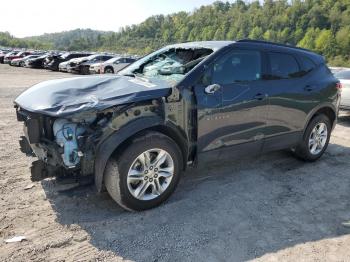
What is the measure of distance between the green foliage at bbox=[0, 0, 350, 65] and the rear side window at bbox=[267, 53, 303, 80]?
212 feet

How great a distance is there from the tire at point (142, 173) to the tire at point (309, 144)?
244 centimetres

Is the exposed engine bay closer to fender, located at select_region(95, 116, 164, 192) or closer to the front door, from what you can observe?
fender, located at select_region(95, 116, 164, 192)

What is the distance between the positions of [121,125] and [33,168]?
1002 millimetres

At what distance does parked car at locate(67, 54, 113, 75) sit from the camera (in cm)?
2528

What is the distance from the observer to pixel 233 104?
14.1 feet

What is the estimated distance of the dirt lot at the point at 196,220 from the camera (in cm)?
319

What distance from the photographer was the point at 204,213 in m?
3.89

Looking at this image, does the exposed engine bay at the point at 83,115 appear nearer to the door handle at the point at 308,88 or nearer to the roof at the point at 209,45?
the roof at the point at 209,45

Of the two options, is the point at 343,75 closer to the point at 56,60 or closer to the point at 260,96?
the point at 260,96

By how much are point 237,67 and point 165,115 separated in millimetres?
1250

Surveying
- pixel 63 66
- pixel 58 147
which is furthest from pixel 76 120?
pixel 63 66

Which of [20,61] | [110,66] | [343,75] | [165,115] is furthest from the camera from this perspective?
[20,61]

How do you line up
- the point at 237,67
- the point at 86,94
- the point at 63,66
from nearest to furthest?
the point at 86,94, the point at 237,67, the point at 63,66

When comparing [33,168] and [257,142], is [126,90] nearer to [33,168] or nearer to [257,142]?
[33,168]
